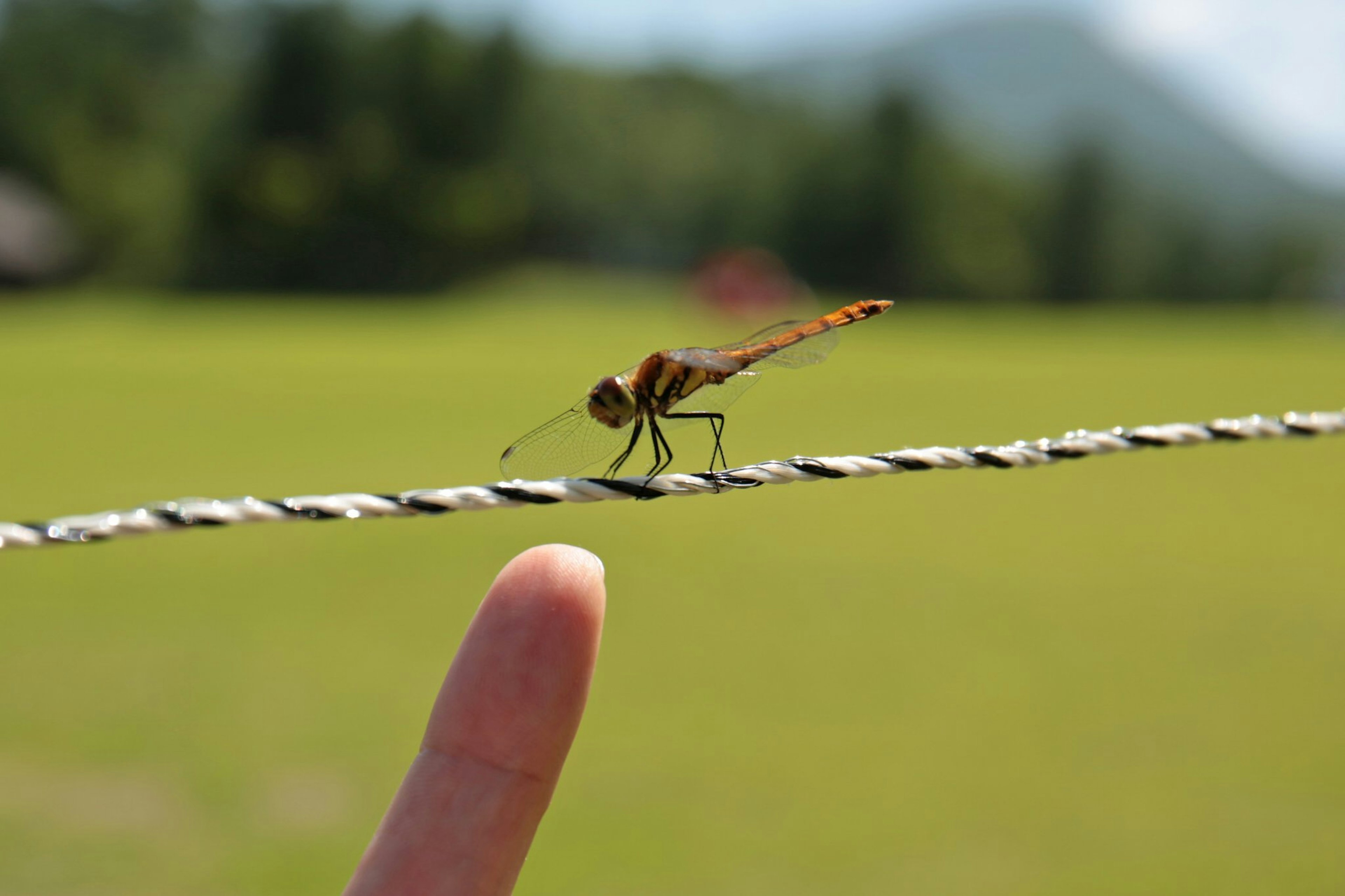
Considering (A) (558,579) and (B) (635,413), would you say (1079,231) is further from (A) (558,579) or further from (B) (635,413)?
(A) (558,579)

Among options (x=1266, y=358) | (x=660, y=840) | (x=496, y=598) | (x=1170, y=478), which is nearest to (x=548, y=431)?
(x=496, y=598)

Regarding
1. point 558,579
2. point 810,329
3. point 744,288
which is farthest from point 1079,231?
point 558,579

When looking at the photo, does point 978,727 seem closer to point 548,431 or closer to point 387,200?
point 548,431

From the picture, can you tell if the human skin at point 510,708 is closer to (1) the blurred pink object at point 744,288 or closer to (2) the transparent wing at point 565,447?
(2) the transparent wing at point 565,447

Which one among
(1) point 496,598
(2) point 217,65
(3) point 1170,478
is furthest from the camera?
(2) point 217,65

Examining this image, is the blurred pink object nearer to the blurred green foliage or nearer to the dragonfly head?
the blurred green foliage

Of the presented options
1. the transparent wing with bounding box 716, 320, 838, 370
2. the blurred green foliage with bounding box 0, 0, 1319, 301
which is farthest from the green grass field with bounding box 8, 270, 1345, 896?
the blurred green foliage with bounding box 0, 0, 1319, 301
